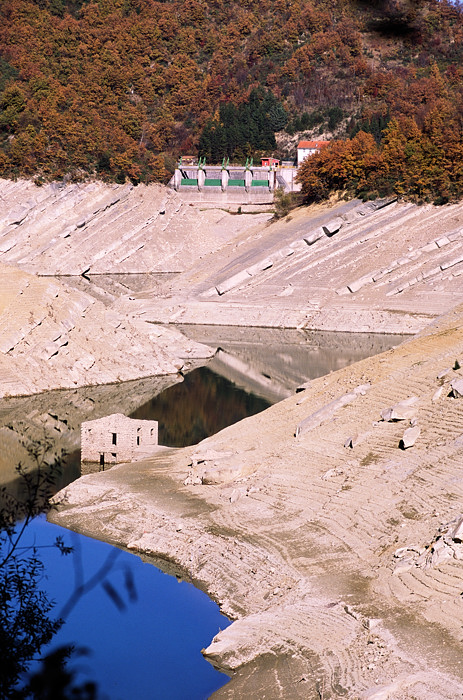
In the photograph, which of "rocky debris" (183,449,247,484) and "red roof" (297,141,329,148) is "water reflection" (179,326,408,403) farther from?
"red roof" (297,141,329,148)

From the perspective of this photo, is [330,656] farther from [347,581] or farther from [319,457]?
[319,457]

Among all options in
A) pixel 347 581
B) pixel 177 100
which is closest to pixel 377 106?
pixel 177 100

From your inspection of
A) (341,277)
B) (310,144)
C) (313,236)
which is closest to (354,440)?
(341,277)

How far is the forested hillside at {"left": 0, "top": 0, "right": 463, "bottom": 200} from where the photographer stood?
325 ft

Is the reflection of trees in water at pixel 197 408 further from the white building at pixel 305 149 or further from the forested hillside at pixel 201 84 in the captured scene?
the white building at pixel 305 149

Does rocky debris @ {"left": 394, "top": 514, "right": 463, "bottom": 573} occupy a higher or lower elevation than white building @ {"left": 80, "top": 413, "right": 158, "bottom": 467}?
higher

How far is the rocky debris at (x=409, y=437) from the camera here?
1049 inches

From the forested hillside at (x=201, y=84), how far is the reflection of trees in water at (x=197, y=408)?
1569 inches

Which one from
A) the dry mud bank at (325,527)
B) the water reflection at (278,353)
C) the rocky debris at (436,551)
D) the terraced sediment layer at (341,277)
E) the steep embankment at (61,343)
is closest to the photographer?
the dry mud bank at (325,527)

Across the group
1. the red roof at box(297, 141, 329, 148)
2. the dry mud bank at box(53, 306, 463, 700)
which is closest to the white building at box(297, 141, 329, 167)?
the red roof at box(297, 141, 329, 148)

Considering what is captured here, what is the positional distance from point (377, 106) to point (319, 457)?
304 feet

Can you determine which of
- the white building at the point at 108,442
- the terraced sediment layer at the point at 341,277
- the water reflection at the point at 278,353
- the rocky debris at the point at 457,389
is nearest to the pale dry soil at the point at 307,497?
the rocky debris at the point at 457,389

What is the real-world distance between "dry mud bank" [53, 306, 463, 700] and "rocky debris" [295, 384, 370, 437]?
6 cm

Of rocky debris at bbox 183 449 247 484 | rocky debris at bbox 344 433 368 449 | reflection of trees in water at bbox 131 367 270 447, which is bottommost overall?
reflection of trees in water at bbox 131 367 270 447
